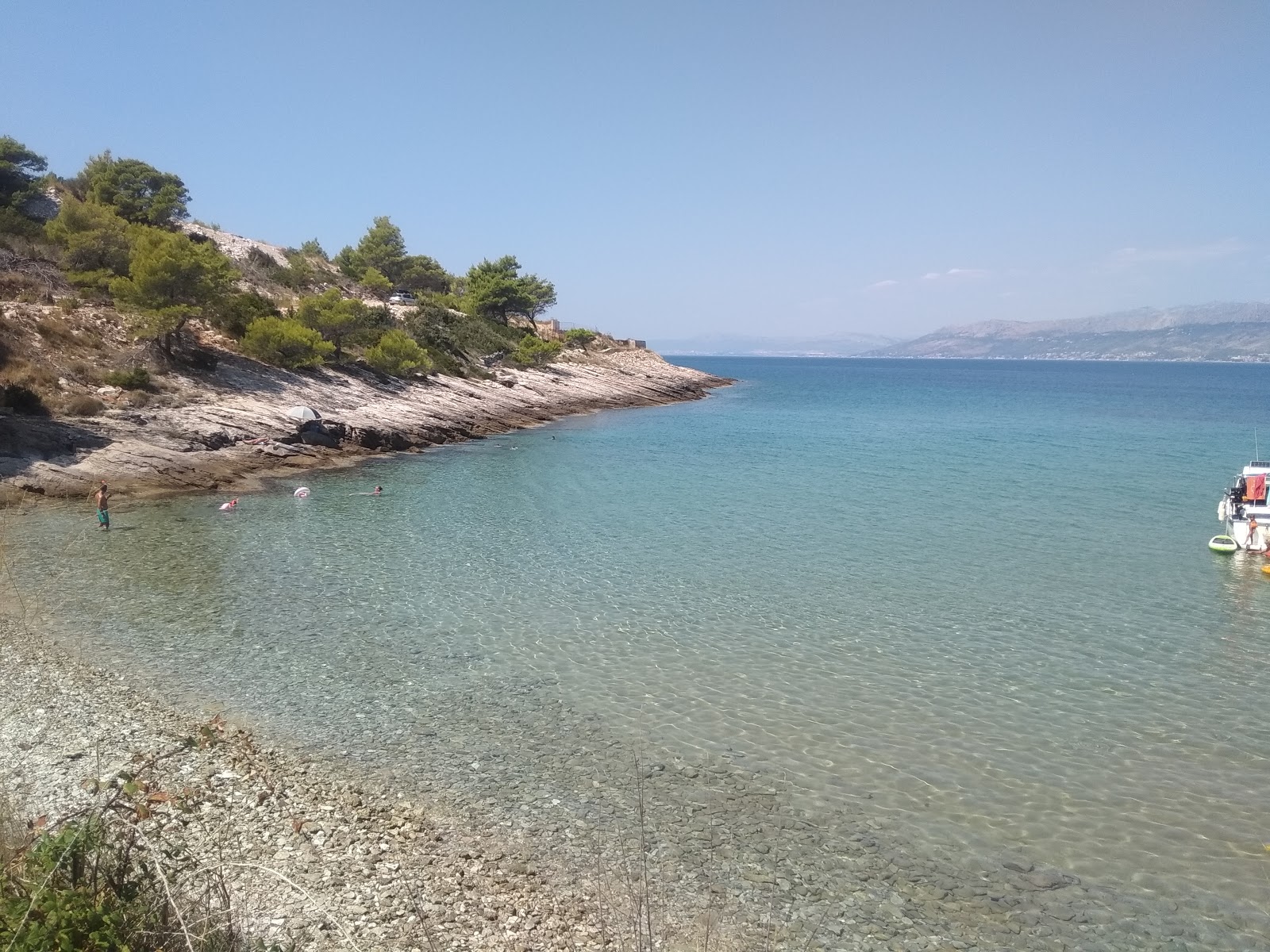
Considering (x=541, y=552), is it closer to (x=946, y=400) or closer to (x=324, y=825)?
(x=324, y=825)

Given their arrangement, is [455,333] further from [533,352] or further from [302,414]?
[302,414]

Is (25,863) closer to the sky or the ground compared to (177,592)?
closer to the sky

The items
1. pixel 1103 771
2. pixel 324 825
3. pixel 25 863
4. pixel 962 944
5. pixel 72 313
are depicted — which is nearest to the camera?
pixel 25 863

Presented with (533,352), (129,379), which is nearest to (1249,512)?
(129,379)

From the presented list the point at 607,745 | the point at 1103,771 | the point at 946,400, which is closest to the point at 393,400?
the point at 607,745

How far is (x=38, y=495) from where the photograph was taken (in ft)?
81.6

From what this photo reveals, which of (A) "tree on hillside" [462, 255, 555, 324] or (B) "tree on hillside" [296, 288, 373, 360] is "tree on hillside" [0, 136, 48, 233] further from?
(A) "tree on hillside" [462, 255, 555, 324]

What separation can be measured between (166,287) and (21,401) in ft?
Result: 35.3

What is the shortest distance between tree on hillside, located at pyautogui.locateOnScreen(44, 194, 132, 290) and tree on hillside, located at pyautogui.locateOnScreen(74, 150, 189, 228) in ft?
44.2

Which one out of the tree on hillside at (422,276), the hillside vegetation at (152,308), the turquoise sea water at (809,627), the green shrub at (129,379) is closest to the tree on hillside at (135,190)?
the hillside vegetation at (152,308)

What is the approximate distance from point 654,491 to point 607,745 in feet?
65.4

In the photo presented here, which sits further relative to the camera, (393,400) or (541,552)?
(393,400)

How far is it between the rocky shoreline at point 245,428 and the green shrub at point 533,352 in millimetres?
4606

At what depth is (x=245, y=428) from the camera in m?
34.3
